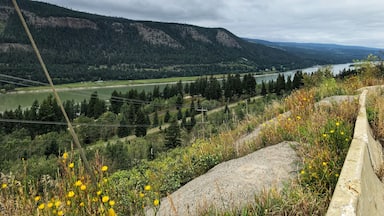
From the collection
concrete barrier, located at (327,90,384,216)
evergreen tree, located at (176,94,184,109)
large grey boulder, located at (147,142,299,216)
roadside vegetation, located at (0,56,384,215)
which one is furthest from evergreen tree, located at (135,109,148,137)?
concrete barrier, located at (327,90,384,216)

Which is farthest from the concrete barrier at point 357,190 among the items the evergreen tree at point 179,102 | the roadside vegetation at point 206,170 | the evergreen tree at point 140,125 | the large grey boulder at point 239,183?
the evergreen tree at point 179,102

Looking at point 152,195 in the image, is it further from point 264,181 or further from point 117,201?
point 264,181

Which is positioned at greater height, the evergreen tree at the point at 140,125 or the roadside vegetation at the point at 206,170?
the roadside vegetation at the point at 206,170

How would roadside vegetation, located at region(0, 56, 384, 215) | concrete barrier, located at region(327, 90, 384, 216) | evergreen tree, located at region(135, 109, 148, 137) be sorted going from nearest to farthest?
concrete barrier, located at region(327, 90, 384, 216)
roadside vegetation, located at region(0, 56, 384, 215)
evergreen tree, located at region(135, 109, 148, 137)

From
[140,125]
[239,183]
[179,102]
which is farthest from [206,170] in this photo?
[179,102]

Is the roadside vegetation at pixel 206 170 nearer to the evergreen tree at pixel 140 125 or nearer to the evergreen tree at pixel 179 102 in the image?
the evergreen tree at pixel 140 125

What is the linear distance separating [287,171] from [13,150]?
2530 inches

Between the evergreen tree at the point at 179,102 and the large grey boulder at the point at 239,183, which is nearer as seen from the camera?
the large grey boulder at the point at 239,183

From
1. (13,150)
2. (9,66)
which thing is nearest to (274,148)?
(13,150)

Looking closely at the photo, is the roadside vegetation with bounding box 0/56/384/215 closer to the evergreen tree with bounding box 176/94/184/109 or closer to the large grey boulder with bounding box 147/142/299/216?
the large grey boulder with bounding box 147/142/299/216

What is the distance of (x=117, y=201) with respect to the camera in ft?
Result: 9.12

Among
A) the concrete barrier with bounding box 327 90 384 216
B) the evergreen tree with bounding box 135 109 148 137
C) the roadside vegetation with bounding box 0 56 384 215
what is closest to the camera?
the concrete barrier with bounding box 327 90 384 216

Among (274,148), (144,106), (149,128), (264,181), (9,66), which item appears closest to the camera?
(264,181)

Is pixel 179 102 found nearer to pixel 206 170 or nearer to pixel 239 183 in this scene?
pixel 206 170
